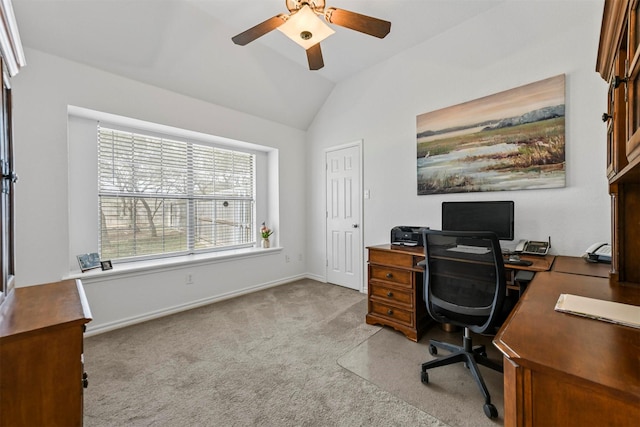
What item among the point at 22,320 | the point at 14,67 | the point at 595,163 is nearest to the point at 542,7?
the point at 595,163

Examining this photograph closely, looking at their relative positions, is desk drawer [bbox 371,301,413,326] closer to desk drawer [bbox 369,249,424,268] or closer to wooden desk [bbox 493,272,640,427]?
desk drawer [bbox 369,249,424,268]

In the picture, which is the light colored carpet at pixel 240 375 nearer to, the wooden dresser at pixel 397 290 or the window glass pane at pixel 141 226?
the wooden dresser at pixel 397 290

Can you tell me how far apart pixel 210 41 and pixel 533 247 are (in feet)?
12.3

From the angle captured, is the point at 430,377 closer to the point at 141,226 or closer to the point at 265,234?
the point at 265,234

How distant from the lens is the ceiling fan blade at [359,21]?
5.74 feet

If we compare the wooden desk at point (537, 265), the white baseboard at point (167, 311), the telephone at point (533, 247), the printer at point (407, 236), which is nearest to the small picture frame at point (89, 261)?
the white baseboard at point (167, 311)

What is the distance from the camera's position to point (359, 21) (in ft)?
5.89

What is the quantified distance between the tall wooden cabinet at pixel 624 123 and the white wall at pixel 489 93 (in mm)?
846

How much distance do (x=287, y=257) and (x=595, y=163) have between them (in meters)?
3.71

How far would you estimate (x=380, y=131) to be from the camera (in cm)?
353

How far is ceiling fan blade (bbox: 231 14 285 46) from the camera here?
1.82 meters

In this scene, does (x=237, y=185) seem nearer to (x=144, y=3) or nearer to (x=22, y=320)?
(x=144, y=3)

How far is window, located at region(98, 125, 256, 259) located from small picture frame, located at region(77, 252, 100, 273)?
135mm


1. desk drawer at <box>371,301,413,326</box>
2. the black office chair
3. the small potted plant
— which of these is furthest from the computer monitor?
the small potted plant
